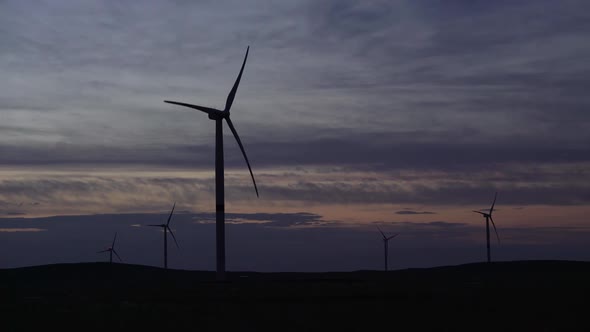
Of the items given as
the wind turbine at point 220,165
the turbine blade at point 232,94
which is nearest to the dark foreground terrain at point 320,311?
the wind turbine at point 220,165

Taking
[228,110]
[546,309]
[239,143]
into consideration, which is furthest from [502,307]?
[228,110]

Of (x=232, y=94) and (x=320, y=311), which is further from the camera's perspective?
(x=232, y=94)

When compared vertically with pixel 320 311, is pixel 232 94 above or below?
above

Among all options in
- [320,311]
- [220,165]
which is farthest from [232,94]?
[320,311]

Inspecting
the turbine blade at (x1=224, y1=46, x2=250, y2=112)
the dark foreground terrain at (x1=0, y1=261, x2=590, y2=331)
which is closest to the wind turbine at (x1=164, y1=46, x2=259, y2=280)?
the turbine blade at (x1=224, y1=46, x2=250, y2=112)

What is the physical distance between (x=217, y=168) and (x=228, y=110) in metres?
10.0

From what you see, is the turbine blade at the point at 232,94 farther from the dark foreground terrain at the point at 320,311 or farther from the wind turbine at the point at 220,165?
the dark foreground terrain at the point at 320,311

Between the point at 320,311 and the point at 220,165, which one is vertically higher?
the point at 220,165

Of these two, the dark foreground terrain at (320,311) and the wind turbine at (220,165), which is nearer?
the dark foreground terrain at (320,311)

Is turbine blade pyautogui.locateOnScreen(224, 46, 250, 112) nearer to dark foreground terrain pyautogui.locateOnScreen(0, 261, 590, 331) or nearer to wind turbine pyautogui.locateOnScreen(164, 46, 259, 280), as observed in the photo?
wind turbine pyautogui.locateOnScreen(164, 46, 259, 280)

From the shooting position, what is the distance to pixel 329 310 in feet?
210

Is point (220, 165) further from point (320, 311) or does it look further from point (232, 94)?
point (320, 311)

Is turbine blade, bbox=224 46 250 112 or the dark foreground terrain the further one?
turbine blade, bbox=224 46 250 112

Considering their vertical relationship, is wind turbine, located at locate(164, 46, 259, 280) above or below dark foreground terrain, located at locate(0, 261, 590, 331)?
above
